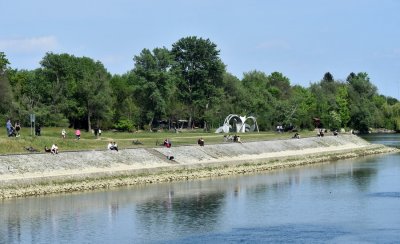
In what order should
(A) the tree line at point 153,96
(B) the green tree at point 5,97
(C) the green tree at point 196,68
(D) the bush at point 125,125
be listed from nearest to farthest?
(B) the green tree at point 5,97 < (A) the tree line at point 153,96 < (D) the bush at point 125,125 < (C) the green tree at point 196,68

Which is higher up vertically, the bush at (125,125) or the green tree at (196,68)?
the green tree at (196,68)

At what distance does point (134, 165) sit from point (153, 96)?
2249 inches

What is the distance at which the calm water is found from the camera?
3956cm

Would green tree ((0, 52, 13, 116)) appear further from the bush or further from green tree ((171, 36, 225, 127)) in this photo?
green tree ((171, 36, 225, 127))

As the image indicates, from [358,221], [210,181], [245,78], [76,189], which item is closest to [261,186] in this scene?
[210,181]

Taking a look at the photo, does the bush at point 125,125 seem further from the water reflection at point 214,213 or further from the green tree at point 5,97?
the water reflection at point 214,213

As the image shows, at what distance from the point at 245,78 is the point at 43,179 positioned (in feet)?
409

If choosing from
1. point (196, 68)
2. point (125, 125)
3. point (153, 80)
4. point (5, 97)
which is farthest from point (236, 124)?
point (5, 97)

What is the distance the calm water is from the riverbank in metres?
2.35

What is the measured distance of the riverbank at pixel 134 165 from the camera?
5638cm

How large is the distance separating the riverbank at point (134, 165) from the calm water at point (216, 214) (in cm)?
235

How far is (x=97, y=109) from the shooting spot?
113 m

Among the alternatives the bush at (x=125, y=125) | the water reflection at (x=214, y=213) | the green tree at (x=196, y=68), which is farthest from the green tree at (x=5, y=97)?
the water reflection at (x=214, y=213)


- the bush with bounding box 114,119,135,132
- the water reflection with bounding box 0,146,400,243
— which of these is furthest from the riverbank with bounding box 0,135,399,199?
the bush with bounding box 114,119,135,132
